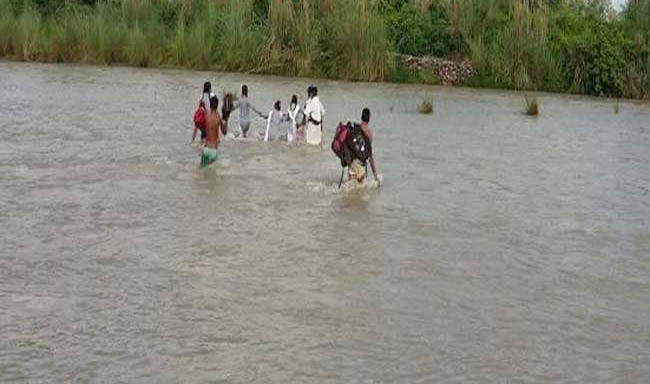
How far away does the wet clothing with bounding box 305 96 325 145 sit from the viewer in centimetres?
1623

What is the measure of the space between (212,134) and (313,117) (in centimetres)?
331

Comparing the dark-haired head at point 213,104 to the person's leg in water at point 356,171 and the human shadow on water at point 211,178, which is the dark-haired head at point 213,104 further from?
the person's leg in water at point 356,171

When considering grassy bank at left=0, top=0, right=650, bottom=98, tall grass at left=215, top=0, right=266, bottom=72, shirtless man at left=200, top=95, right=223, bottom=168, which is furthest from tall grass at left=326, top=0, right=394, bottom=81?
shirtless man at left=200, top=95, right=223, bottom=168

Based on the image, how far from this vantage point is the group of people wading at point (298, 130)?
1269 centimetres

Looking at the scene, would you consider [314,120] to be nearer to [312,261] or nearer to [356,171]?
[356,171]

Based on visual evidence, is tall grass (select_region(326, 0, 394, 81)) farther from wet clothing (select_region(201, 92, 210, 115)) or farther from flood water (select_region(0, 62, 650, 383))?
wet clothing (select_region(201, 92, 210, 115))

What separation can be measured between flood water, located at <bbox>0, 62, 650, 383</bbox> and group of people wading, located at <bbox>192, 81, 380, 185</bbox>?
1.17 ft

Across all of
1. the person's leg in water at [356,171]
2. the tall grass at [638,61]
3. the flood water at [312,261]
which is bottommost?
the flood water at [312,261]

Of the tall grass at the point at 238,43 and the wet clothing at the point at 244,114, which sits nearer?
the wet clothing at the point at 244,114

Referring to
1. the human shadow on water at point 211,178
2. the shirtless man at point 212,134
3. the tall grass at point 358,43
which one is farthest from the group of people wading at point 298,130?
the tall grass at point 358,43

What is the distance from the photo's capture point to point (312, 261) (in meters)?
9.76

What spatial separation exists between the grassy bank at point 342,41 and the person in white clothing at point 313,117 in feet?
39.5

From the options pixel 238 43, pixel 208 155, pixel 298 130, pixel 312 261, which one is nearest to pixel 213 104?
pixel 208 155

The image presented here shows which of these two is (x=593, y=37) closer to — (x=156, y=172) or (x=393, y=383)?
(x=156, y=172)
